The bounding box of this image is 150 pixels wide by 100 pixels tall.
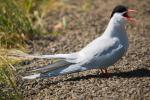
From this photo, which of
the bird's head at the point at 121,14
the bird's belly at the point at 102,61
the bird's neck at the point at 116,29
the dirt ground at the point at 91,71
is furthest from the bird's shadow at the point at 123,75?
the bird's head at the point at 121,14

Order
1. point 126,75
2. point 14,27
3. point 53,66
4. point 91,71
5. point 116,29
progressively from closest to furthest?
1. point 53,66
2. point 126,75
3. point 116,29
4. point 91,71
5. point 14,27

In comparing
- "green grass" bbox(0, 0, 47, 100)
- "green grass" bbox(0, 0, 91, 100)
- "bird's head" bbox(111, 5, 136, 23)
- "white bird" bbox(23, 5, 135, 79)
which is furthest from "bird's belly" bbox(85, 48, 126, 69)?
"green grass" bbox(0, 0, 47, 100)

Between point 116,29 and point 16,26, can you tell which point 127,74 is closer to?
point 116,29

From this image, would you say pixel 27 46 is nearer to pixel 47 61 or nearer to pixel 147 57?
pixel 47 61

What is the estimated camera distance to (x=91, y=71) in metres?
5.77

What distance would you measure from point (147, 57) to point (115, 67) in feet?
1.27

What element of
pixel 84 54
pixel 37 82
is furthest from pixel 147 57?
pixel 37 82

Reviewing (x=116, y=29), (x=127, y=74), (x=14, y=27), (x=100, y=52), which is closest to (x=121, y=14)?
(x=116, y=29)

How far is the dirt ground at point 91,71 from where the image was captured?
5.12 metres

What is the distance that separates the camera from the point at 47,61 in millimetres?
6281

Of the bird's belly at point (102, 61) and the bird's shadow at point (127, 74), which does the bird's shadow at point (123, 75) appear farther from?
the bird's belly at point (102, 61)

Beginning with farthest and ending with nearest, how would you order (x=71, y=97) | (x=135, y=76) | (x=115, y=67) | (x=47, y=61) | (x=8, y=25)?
1. (x=8, y=25)
2. (x=47, y=61)
3. (x=115, y=67)
4. (x=135, y=76)
5. (x=71, y=97)

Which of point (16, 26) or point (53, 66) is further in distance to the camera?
point (16, 26)

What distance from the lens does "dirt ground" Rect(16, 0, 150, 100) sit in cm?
512
